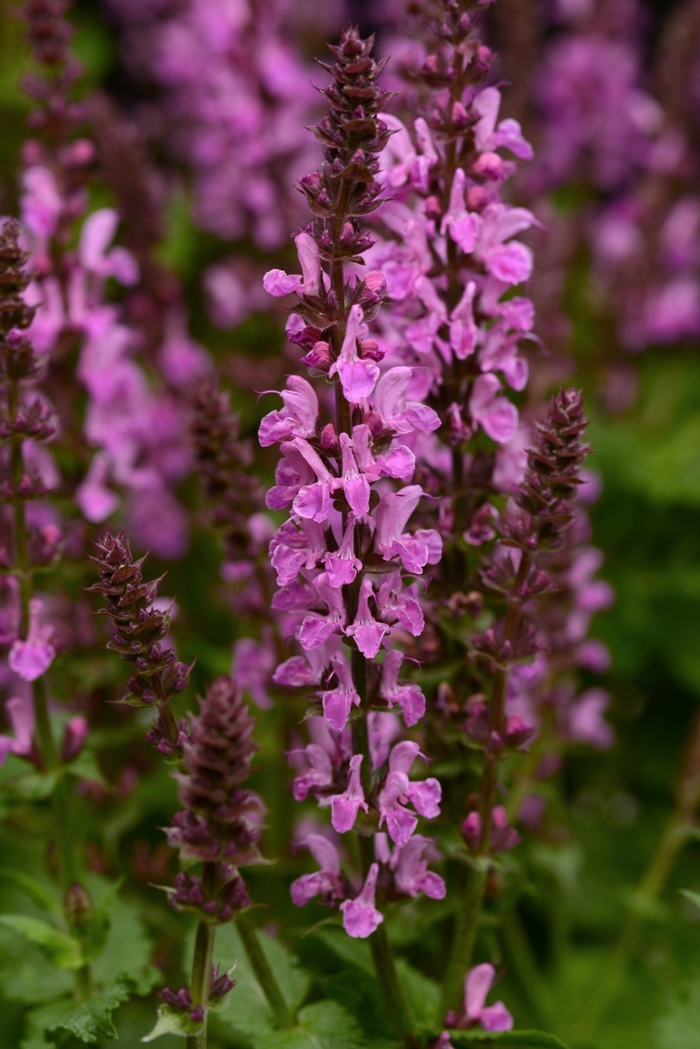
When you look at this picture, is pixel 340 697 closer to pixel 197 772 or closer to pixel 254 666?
pixel 197 772

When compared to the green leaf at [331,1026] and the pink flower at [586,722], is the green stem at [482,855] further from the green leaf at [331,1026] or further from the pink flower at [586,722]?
the pink flower at [586,722]

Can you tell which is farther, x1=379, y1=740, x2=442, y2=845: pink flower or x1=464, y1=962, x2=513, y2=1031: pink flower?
x1=464, y1=962, x2=513, y2=1031: pink flower

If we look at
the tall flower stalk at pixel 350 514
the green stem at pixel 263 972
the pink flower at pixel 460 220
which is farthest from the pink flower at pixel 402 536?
the green stem at pixel 263 972

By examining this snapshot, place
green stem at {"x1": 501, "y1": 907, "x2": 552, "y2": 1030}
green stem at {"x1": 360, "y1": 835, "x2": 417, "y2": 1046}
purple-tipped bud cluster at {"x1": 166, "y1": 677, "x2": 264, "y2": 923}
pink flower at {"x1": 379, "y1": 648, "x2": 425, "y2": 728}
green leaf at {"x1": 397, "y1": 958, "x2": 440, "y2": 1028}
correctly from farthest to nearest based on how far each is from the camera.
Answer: green stem at {"x1": 501, "y1": 907, "x2": 552, "y2": 1030}
green leaf at {"x1": 397, "y1": 958, "x2": 440, "y2": 1028}
green stem at {"x1": 360, "y1": 835, "x2": 417, "y2": 1046}
pink flower at {"x1": 379, "y1": 648, "x2": 425, "y2": 728}
purple-tipped bud cluster at {"x1": 166, "y1": 677, "x2": 264, "y2": 923}

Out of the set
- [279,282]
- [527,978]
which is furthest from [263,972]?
[527,978]

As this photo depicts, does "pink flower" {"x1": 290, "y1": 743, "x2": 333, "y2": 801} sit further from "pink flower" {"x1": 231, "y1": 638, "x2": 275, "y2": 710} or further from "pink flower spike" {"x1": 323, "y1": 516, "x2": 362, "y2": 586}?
"pink flower" {"x1": 231, "y1": 638, "x2": 275, "y2": 710}

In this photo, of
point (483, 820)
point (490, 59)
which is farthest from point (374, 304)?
point (483, 820)

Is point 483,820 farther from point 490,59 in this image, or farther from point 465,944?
point 490,59

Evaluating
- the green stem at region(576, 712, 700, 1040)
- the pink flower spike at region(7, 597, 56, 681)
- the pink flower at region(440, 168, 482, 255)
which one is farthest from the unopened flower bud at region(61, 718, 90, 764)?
the green stem at region(576, 712, 700, 1040)
